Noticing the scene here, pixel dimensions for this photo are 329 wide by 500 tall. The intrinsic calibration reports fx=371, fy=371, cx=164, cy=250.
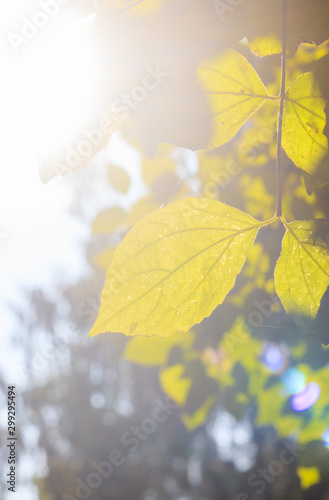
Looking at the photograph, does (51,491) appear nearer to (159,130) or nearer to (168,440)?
(168,440)

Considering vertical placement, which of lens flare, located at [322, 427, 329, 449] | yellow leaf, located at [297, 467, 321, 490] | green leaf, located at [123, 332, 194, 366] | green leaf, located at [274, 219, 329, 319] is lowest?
yellow leaf, located at [297, 467, 321, 490]

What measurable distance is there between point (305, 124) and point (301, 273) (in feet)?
0.66

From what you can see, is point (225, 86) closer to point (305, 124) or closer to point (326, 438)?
point (305, 124)

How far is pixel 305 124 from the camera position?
50 centimetres

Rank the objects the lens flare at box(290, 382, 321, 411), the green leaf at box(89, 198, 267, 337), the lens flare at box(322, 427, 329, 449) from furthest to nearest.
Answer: the lens flare at box(290, 382, 321, 411) < the lens flare at box(322, 427, 329, 449) < the green leaf at box(89, 198, 267, 337)

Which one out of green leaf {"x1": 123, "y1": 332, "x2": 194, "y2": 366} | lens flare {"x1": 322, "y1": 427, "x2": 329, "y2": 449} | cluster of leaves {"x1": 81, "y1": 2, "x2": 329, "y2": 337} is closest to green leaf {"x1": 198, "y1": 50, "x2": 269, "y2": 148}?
cluster of leaves {"x1": 81, "y1": 2, "x2": 329, "y2": 337}

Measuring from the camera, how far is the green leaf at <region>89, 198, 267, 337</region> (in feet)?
1.51

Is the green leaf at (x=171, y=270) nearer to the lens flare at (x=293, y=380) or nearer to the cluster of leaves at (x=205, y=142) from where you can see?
the cluster of leaves at (x=205, y=142)

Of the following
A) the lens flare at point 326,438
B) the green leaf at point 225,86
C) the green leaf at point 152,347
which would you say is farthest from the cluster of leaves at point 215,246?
the lens flare at point 326,438

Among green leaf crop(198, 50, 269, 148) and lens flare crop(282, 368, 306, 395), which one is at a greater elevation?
green leaf crop(198, 50, 269, 148)

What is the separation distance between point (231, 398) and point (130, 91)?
221 centimetres

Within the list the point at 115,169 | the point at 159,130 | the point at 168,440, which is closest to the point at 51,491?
the point at 168,440

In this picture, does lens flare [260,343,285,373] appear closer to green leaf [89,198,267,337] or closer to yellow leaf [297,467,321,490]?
yellow leaf [297,467,321,490]

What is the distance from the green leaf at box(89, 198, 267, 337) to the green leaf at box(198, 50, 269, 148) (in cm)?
10
